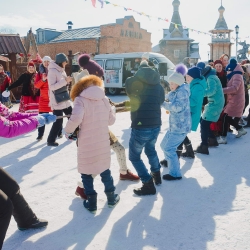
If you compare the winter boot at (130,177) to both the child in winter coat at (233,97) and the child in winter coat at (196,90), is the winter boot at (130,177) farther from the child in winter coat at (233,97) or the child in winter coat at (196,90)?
the child in winter coat at (233,97)

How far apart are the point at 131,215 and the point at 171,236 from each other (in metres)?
0.54

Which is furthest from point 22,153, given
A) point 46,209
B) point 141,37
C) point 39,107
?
point 141,37

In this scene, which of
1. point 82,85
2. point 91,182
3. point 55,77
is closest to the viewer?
point 82,85

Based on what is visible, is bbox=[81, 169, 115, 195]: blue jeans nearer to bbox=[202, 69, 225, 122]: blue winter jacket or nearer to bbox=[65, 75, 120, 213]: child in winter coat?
bbox=[65, 75, 120, 213]: child in winter coat

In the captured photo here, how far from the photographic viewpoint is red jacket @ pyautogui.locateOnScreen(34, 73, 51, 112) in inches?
→ 238

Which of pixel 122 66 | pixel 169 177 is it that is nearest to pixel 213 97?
pixel 169 177

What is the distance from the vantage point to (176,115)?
3924mm

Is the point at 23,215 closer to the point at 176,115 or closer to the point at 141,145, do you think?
the point at 141,145

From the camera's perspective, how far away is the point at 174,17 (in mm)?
48344

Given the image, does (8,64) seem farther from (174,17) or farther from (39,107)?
(174,17)

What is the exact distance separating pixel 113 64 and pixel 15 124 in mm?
14746

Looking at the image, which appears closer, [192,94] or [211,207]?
[211,207]

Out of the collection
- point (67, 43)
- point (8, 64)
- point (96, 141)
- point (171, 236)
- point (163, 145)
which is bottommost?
point (171, 236)

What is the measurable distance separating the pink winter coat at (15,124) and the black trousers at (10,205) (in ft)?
1.30
